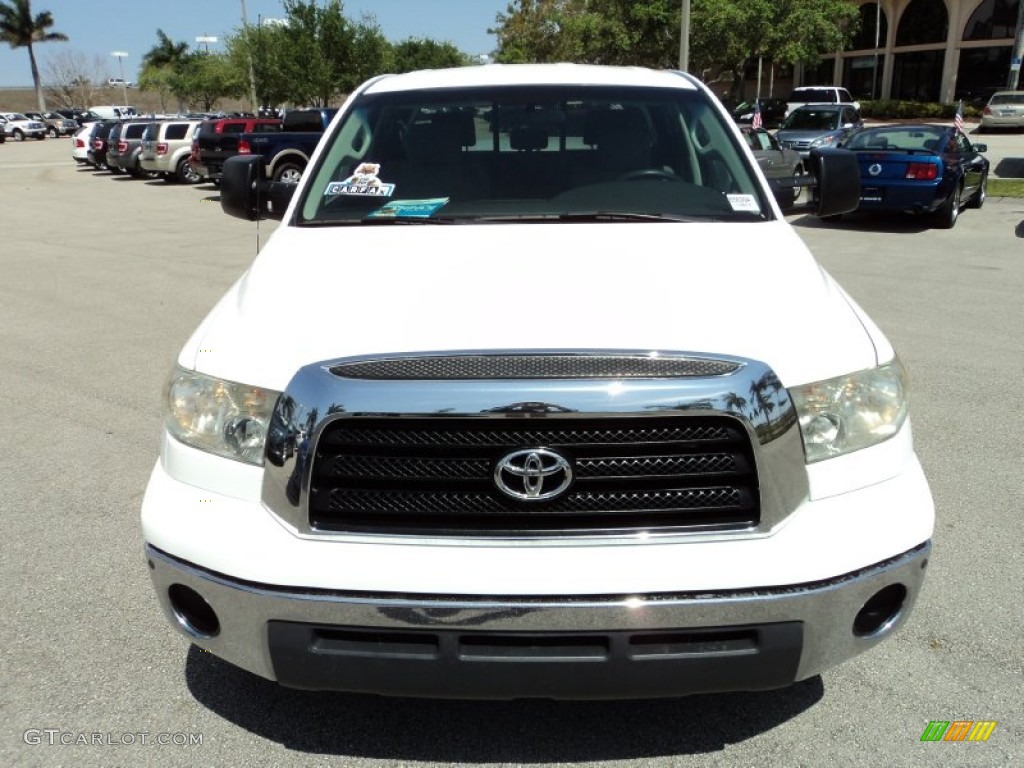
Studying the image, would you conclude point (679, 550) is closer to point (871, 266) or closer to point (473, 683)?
point (473, 683)

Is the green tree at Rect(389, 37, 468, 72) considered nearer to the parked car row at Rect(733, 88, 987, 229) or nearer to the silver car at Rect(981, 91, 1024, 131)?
the silver car at Rect(981, 91, 1024, 131)

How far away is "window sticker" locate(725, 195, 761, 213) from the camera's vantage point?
135 inches

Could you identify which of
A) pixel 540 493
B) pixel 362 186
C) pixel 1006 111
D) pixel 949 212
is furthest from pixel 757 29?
pixel 540 493

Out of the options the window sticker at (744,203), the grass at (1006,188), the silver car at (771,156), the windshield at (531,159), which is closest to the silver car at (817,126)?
the silver car at (771,156)

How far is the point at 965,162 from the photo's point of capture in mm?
13961

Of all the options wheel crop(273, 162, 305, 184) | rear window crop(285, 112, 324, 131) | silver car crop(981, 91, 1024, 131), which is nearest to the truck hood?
wheel crop(273, 162, 305, 184)

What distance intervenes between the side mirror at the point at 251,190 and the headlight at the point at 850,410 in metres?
2.73

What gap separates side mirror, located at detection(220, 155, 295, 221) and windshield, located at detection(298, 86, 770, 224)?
0.48m

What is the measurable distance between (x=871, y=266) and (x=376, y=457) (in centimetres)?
982

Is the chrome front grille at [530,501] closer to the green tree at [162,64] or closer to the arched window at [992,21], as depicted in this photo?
the arched window at [992,21]

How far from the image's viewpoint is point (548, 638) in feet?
7.13

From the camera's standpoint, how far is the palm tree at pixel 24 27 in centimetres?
8206

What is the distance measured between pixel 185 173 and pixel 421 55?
132 feet

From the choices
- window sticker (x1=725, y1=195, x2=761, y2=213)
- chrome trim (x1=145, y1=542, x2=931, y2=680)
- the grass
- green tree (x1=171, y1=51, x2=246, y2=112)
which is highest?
green tree (x1=171, y1=51, x2=246, y2=112)
